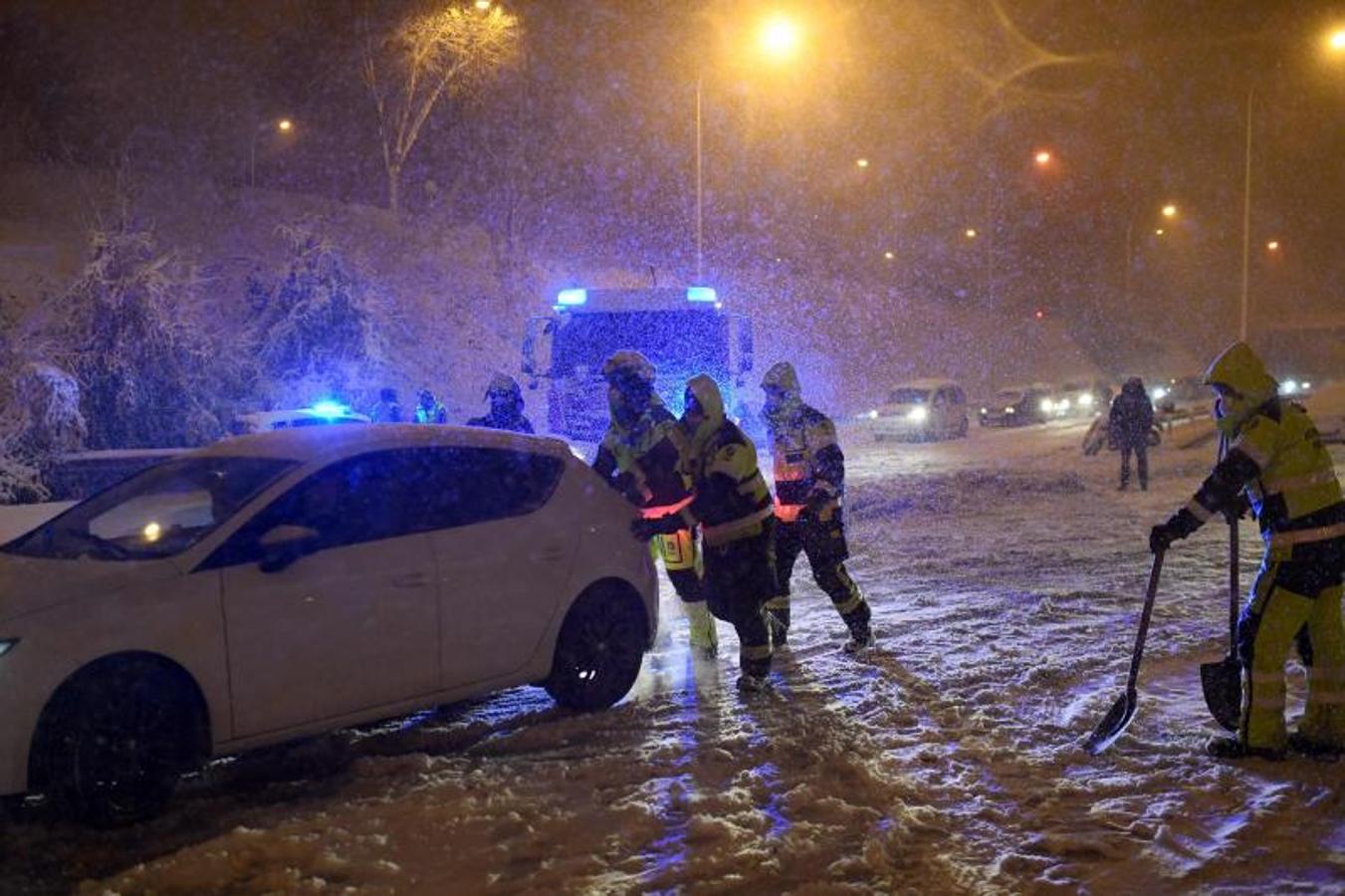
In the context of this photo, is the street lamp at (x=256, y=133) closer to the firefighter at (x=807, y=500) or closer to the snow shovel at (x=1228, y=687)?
the firefighter at (x=807, y=500)

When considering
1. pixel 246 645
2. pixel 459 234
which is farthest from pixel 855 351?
pixel 246 645

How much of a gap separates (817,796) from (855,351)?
5096 centimetres

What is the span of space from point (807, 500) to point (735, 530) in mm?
984

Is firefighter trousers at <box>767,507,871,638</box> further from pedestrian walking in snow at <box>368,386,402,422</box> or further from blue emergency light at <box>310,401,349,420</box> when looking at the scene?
pedestrian walking in snow at <box>368,386,402,422</box>

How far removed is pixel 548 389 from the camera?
1548 cm

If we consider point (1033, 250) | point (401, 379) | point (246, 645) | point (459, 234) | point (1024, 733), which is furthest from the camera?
point (1033, 250)

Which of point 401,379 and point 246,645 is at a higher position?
point 401,379

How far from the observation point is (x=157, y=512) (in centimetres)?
540

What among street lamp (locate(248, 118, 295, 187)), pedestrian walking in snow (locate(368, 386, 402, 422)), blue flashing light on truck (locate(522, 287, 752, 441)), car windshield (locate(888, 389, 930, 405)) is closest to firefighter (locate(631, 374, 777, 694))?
pedestrian walking in snow (locate(368, 386, 402, 422))

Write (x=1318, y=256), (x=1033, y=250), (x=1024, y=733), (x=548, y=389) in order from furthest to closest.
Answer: (x=1318, y=256) → (x=1033, y=250) → (x=548, y=389) → (x=1024, y=733)

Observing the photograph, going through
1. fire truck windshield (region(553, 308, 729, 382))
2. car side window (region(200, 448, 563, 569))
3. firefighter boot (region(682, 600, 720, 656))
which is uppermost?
fire truck windshield (region(553, 308, 729, 382))

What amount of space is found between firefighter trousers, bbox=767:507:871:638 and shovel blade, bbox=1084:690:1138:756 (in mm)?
1973

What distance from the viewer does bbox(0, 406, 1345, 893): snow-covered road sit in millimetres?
4086

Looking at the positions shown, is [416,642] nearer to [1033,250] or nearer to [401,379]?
[401,379]
